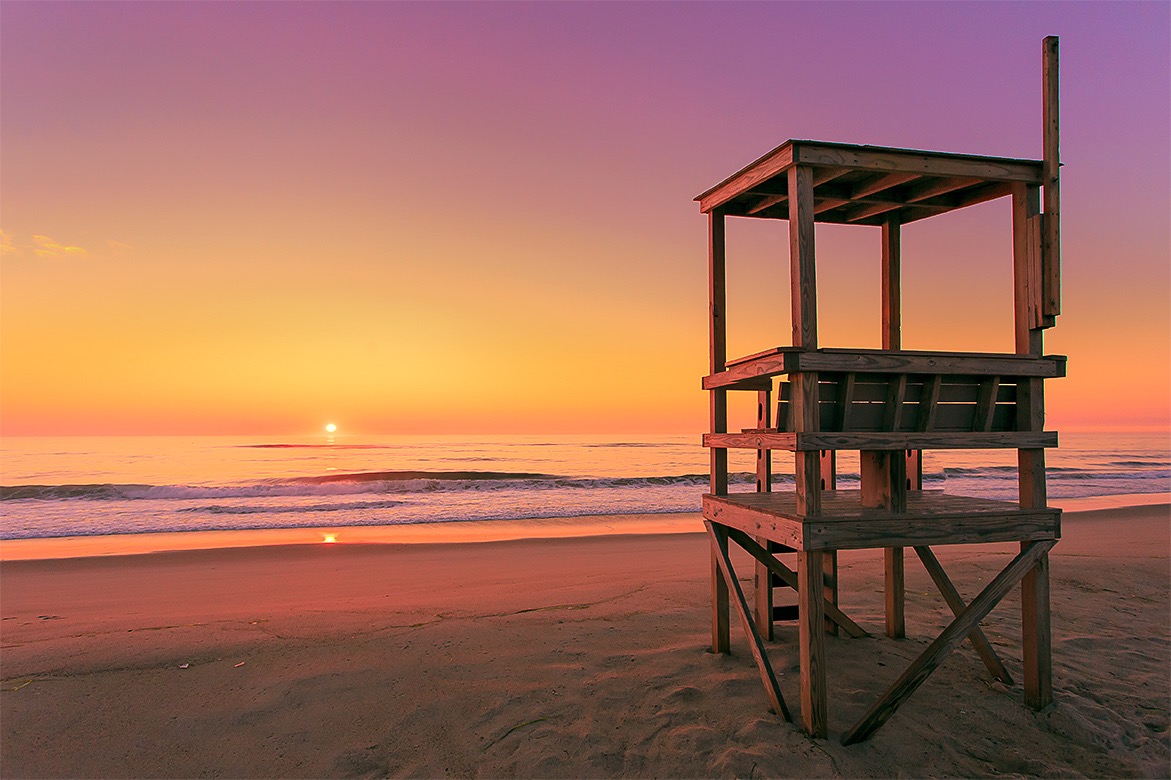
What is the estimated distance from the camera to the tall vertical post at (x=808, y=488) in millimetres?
4684

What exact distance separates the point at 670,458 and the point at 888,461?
41.5m

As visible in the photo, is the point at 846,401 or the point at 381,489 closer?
the point at 846,401

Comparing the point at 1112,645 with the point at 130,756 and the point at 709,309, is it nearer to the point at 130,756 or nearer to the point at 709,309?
the point at 709,309

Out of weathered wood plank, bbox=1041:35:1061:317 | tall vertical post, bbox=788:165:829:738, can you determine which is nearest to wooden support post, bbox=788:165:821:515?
tall vertical post, bbox=788:165:829:738

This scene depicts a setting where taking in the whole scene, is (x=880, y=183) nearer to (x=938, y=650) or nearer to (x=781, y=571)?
(x=781, y=571)

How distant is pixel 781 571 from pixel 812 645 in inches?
62.0

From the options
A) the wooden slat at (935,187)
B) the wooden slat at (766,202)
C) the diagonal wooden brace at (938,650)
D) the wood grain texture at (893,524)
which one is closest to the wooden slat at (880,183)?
the wooden slat at (935,187)

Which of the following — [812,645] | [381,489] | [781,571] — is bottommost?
[381,489]

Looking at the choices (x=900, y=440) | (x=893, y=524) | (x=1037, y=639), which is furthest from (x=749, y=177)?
(x=1037, y=639)

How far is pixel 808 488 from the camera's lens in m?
4.71

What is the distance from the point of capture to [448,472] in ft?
119

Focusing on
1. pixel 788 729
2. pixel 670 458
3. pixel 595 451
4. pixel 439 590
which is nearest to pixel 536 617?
pixel 439 590

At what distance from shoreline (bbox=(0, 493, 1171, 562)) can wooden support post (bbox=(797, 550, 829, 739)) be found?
10.8 m

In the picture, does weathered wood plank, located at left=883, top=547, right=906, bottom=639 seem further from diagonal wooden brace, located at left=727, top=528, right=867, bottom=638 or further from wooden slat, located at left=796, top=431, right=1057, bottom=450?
wooden slat, located at left=796, top=431, right=1057, bottom=450
